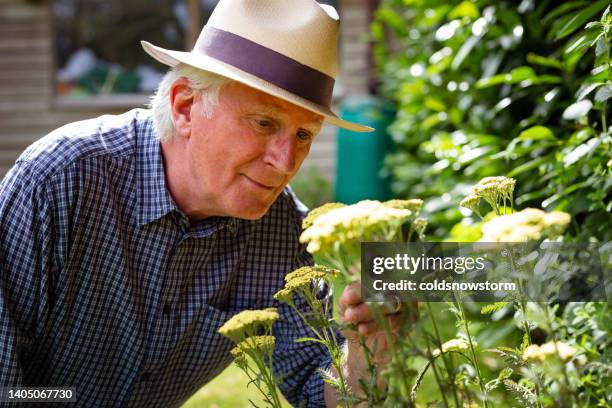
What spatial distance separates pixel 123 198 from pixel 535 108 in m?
1.48

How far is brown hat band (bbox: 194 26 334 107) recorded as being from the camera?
1.78m

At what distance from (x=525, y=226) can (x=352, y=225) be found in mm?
211

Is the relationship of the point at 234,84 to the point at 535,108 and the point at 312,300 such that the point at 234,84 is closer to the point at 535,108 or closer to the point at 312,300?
the point at 312,300

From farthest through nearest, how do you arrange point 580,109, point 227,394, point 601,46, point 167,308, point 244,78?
1. point 227,394
2. point 167,308
3. point 580,109
4. point 244,78
5. point 601,46

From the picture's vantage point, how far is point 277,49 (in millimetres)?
1805

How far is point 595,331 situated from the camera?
180 centimetres

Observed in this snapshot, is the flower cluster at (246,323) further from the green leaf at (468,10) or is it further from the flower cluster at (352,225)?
the green leaf at (468,10)

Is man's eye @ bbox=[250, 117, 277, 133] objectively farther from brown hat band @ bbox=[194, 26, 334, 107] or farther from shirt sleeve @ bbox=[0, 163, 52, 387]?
shirt sleeve @ bbox=[0, 163, 52, 387]

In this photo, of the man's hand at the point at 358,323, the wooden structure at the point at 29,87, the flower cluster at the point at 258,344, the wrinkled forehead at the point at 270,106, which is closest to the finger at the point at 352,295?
the man's hand at the point at 358,323

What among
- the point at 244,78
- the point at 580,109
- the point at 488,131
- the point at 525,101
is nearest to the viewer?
the point at 244,78

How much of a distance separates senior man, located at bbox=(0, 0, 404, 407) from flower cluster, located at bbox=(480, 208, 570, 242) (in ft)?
2.38

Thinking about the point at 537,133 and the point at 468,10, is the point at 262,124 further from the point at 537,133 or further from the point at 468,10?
the point at 468,10

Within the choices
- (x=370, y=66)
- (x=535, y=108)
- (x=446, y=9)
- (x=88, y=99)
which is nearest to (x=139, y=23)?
(x=88, y=99)

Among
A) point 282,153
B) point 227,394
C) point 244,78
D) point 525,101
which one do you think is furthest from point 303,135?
point 227,394
